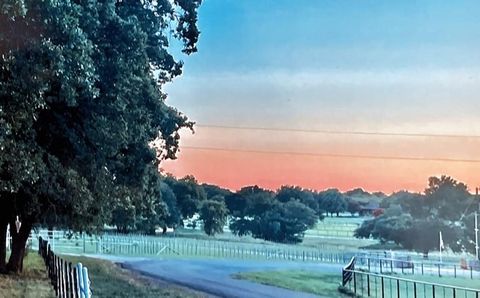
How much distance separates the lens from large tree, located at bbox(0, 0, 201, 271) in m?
11.8

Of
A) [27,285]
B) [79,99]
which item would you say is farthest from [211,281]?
[79,99]

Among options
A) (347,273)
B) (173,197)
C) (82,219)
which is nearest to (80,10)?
(82,219)

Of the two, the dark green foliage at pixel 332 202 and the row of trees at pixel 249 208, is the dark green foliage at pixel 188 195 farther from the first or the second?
the dark green foliage at pixel 332 202

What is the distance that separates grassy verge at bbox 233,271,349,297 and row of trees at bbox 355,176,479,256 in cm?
2620

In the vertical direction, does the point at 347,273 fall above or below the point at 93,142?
below

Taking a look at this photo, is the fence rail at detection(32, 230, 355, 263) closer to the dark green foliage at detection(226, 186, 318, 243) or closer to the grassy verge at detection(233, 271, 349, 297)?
the dark green foliage at detection(226, 186, 318, 243)

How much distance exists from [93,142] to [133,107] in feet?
4.12

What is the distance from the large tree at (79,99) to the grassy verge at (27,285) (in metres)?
2.10

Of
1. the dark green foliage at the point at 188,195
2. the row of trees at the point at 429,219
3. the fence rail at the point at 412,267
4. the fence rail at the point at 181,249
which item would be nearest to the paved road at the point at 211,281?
the fence rail at the point at 412,267

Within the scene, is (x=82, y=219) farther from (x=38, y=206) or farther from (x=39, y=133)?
(x=39, y=133)

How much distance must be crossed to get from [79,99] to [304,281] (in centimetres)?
1919

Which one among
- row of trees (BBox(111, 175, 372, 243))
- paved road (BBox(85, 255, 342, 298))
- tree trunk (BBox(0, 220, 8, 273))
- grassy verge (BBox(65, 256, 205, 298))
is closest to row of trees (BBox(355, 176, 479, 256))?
row of trees (BBox(111, 175, 372, 243))

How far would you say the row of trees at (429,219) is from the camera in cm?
6316

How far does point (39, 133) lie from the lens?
51.1 feet
